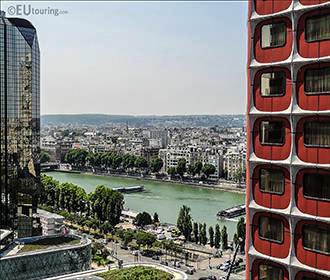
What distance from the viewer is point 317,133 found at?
8.15 feet

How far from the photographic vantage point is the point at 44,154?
140 feet

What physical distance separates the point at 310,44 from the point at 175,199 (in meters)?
21.9

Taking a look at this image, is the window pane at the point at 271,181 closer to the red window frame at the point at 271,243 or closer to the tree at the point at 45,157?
the red window frame at the point at 271,243

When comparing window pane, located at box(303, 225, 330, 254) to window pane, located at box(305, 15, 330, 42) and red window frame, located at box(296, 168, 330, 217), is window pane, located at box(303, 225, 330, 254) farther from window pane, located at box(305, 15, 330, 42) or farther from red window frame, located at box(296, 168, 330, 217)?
window pane, located at box(305, 15, 330, 42)

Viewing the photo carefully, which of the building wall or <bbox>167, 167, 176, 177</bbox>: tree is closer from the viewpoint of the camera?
the building wall

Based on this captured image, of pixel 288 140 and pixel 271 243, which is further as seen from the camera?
pixel 271 243

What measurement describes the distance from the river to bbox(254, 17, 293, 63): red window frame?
13.7 m

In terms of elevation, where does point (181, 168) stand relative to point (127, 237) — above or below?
above

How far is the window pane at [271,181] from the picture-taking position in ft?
8.68

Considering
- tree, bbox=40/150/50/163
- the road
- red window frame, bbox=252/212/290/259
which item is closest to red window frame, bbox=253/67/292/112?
red window frame, bbox=252/212/290/259

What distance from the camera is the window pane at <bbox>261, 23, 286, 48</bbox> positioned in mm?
2619

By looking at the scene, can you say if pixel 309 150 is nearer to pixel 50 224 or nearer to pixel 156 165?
pixel 50 224

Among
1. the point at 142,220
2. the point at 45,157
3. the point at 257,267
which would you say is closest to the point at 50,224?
the point at 142,220

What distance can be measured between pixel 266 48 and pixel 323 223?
36.7 inches
